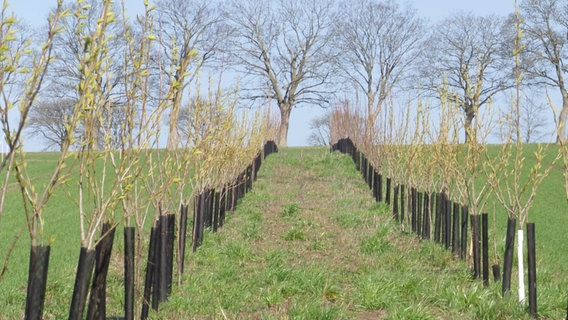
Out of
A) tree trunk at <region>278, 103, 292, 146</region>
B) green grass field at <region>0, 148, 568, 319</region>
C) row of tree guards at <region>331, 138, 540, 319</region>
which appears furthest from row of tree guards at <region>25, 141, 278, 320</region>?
tree trunk at <region>278, 103, 292, 146</region>

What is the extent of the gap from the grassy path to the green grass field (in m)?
0.01

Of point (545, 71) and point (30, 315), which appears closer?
point (30, 315)

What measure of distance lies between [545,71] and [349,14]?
11.1m

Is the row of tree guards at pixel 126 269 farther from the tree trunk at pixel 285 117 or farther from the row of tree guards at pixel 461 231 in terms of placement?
the tree trunk at pixel 285 117

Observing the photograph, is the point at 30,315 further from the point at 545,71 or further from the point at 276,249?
the point at 545,71

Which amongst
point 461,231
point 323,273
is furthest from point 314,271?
point 461,231

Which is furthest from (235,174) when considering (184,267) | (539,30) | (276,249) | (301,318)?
(539,30)

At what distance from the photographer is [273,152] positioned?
91.2 feet

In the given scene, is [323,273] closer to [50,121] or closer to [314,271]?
[314,271]

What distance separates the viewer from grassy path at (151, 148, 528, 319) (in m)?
6.13

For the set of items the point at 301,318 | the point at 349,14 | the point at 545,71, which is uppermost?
the point at 349,14

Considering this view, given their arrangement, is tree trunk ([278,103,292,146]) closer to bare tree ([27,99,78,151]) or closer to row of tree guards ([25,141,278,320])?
bare tree ([27,99,78,151])

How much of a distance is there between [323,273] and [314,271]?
0.14 metres

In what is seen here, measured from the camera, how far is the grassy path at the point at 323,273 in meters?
6.13
